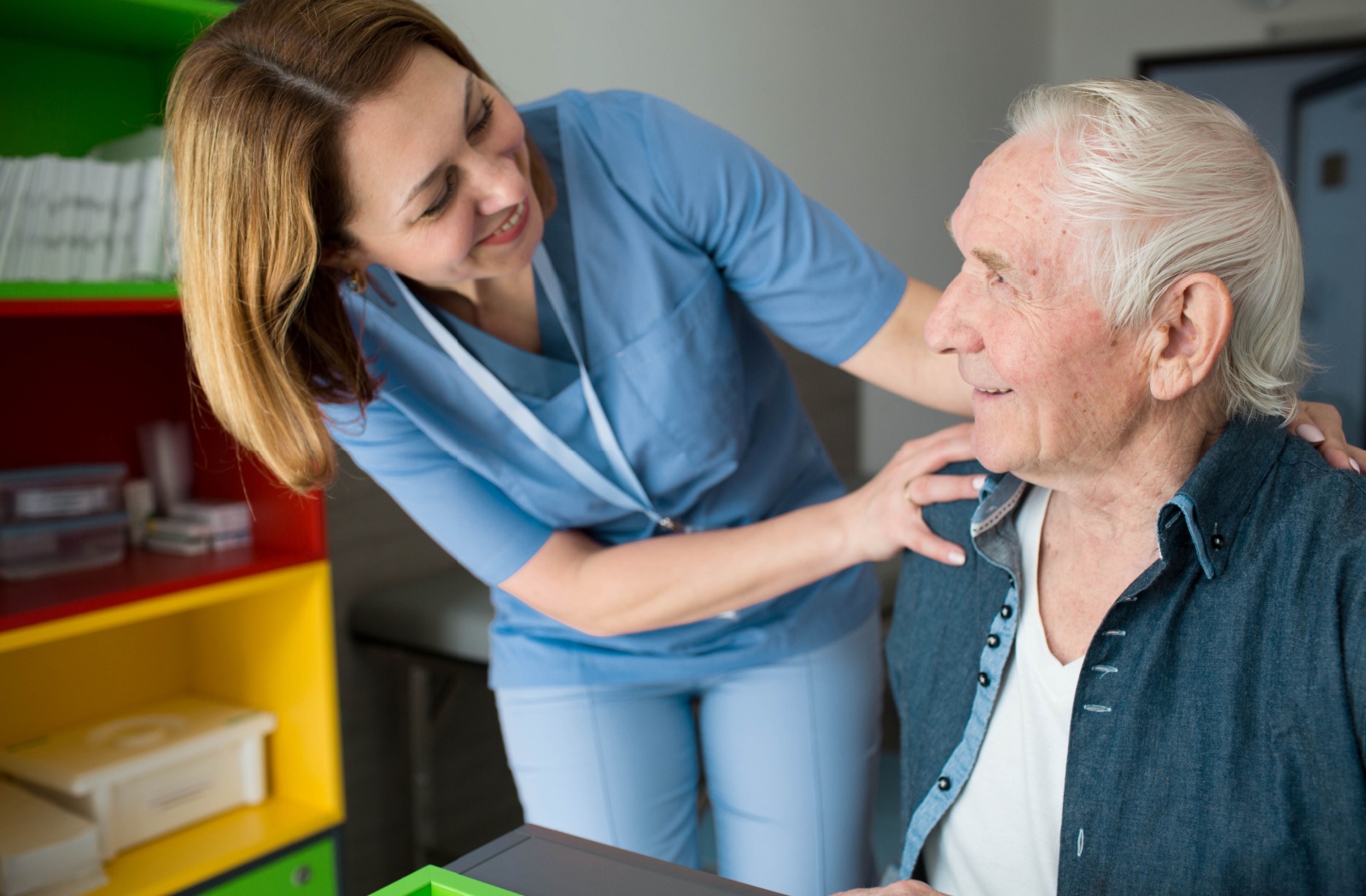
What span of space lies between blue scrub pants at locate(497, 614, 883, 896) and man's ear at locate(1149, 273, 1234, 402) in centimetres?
64

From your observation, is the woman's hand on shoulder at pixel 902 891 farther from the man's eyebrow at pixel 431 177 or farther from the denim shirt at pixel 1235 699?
the man's eyebrow at pixel 431 177

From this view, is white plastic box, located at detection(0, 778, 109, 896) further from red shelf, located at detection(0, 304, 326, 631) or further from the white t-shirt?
the white t-shirt

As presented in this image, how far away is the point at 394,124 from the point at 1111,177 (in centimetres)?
64

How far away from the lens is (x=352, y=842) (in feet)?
8.09

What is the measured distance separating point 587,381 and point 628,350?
63 mm

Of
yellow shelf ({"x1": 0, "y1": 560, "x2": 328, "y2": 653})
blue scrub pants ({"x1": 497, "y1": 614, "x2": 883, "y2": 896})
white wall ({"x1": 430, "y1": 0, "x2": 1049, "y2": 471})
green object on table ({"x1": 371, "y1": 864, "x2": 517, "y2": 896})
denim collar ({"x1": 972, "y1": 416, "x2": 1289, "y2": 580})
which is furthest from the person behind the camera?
white wall ({"x1": 430, "y1": 0, "x2": 1049, "y2": 471})

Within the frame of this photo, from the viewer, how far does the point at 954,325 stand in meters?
1.06

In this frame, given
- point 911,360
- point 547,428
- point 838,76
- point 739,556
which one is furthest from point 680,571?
point 838,76

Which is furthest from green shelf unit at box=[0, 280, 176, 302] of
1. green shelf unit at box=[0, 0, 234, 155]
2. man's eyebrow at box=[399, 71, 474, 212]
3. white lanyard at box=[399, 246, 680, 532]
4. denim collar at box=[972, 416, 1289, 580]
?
denim collar at box=[972, 416, 1289, 580]

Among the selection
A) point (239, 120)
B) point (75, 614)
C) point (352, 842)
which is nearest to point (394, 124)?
point (239, 120)

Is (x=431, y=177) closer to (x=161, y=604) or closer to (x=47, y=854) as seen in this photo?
(x=161, y=604)

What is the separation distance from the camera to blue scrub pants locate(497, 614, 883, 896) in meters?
1.42

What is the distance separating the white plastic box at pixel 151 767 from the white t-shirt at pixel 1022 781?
1295 millimetres

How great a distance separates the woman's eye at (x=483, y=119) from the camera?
113 cm
